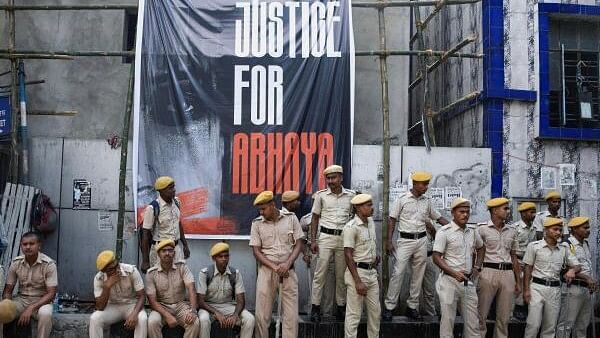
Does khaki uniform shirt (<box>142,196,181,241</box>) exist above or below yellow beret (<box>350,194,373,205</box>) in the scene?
below

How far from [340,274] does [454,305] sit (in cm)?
144

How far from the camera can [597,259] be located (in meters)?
10.5

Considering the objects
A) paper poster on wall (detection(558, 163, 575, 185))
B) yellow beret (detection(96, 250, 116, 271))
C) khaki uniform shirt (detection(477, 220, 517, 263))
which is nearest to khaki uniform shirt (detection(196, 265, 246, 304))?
yellow beret (detection(96, 250, 116, 271))

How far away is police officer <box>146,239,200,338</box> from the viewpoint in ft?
25.0

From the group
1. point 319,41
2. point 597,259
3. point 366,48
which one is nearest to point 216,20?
point 319,41

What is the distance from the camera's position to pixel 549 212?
9.53m

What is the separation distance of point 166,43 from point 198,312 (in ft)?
13.2

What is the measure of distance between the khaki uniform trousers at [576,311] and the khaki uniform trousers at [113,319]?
5114 millimetres

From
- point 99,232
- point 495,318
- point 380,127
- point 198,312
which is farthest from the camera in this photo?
point 380,127

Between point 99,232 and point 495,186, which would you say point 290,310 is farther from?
point 495,186

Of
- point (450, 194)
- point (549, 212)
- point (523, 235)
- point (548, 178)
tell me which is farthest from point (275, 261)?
point (548, 178)

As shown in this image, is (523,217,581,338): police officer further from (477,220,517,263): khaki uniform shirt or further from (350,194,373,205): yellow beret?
(350,194,373,205): yellow beret

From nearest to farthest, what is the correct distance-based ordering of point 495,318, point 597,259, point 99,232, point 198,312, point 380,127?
point 198,312, point 495,318, point 99,232, point 597,259, point 380,127

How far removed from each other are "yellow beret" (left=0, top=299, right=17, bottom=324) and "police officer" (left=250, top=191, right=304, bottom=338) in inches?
108
